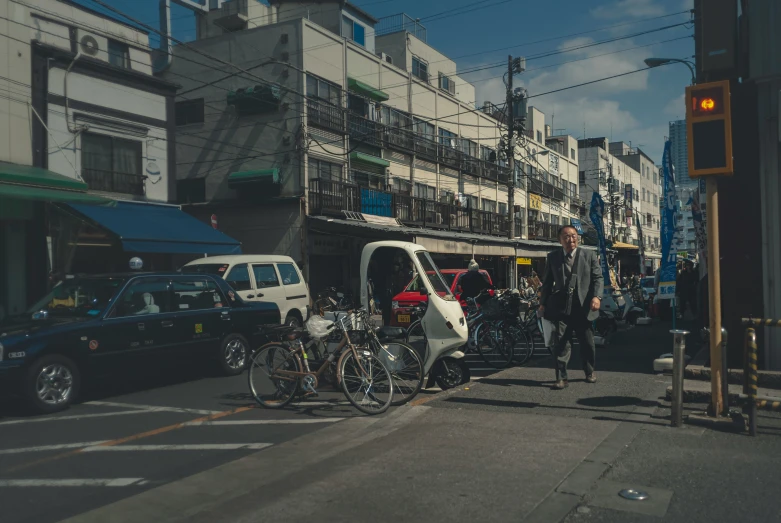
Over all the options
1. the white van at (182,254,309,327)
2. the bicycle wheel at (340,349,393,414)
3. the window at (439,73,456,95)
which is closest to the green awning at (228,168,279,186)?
the white van at (182,254,309,327)

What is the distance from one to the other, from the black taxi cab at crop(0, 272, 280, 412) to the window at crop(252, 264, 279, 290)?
12.0 ft

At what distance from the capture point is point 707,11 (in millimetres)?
6031

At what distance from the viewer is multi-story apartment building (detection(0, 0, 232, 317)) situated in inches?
607

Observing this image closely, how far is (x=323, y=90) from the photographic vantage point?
82.1 feet

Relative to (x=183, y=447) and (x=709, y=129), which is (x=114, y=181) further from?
(x=709, y=129)

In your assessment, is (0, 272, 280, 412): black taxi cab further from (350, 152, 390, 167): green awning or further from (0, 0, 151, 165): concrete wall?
(350, 152, 390, 167): green awning

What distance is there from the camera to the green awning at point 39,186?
13.5 meters

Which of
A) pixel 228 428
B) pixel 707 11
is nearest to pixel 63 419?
pixel 228 428

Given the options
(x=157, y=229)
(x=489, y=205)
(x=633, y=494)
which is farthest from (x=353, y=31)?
(x=633, y=494)

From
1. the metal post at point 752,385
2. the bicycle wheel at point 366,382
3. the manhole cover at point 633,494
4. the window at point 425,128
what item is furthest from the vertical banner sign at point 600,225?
the window at point 425,128

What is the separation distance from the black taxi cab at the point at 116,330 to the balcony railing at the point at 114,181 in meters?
9.33

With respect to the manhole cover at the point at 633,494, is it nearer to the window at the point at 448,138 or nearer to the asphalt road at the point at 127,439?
the asphalt road at the point at 127,439

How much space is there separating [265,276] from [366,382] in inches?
334

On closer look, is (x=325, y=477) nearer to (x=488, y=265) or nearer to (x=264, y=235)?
(x=264, y=235)
